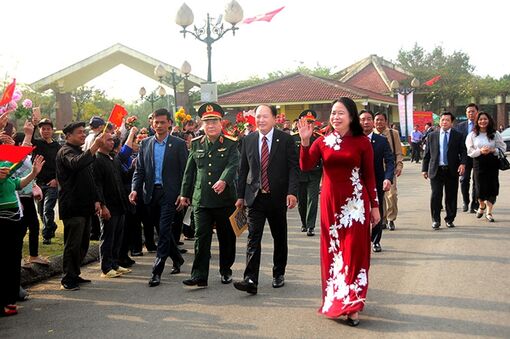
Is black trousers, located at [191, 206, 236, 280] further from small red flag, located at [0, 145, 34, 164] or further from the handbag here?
the handbag

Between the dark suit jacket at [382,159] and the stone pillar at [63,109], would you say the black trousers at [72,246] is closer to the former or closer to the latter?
the dark suit jacket at [382,159]

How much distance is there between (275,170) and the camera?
659 centimetres

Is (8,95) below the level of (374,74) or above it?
below

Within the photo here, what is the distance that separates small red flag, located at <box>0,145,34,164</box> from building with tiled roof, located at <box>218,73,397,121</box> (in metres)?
30.9

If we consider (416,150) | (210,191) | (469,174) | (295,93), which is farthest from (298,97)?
(210,191)

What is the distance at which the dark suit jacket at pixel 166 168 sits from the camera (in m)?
7.17

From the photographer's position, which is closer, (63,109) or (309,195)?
(309,195)

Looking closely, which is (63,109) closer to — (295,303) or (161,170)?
(161,170)

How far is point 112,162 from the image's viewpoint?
7.54m

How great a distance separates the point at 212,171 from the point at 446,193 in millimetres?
5065

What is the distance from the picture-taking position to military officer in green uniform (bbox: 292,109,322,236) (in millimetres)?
9930

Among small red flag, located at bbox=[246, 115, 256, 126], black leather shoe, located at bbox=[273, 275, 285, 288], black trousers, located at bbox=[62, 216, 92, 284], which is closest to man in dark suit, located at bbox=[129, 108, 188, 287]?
black trousers, located at bbox=[62, 216, 92, 284]

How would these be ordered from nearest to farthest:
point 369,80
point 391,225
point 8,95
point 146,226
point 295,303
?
point 8,95, point 295,303, point 146,226, point 391,225, point 369,80

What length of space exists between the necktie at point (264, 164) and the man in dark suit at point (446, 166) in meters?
4.53
